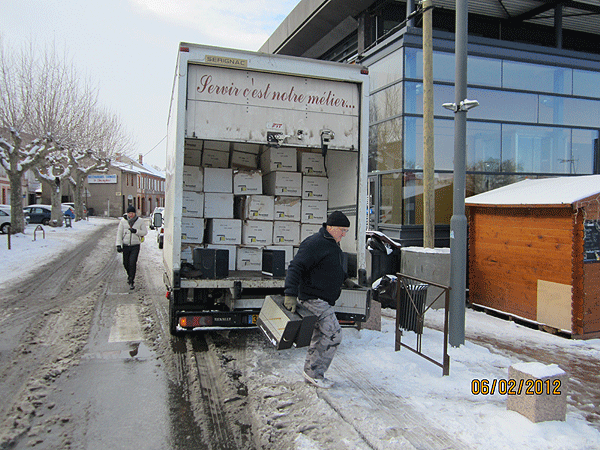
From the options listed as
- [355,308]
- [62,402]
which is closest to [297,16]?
[355,308]

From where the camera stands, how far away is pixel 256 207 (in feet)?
22.0

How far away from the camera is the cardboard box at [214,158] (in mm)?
7430

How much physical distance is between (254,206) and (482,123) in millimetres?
8673

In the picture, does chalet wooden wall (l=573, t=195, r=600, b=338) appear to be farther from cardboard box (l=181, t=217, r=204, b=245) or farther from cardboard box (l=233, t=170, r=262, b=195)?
cardboard box (l=181, t=217, r=204, b=245)

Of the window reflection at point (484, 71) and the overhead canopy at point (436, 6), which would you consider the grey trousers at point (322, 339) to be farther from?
the overhead canopy at point (436, 6)

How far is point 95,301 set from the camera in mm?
8359

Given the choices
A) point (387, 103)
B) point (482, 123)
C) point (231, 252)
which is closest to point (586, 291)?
point (231, 252)

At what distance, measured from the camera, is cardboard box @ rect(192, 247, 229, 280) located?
5438 millimetres

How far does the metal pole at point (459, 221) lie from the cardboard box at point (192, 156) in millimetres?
4093

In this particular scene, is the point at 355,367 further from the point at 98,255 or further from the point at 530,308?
the point at 98,255

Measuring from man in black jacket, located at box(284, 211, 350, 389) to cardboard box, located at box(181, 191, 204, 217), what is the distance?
2.67m

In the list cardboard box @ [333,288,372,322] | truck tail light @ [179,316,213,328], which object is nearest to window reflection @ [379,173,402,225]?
cardboard box @ [333,288,372,322]

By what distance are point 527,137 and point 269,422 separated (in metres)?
12.4
